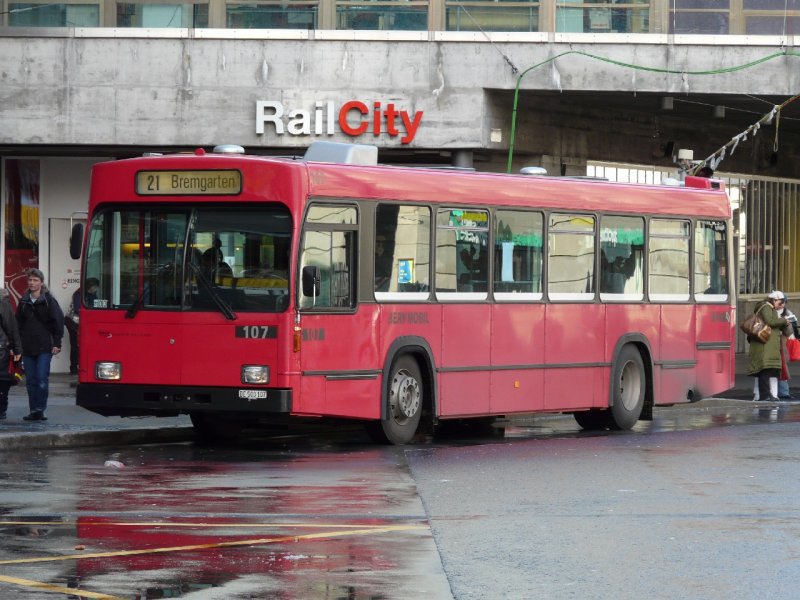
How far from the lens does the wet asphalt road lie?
8695mm

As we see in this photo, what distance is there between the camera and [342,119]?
87.8 ft

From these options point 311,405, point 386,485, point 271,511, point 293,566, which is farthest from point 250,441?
point 293,566

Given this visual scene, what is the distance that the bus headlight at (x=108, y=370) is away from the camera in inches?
649

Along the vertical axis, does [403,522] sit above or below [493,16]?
below

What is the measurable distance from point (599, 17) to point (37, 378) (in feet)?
39.1

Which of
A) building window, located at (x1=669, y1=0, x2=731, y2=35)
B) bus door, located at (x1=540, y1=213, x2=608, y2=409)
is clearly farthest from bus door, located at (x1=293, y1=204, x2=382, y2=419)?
building window, located at (x1=669, y1=0, x2=731, y2=35)

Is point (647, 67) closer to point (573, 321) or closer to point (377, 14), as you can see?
point (377, 14)

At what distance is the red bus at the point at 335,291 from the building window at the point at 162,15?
9078 millimetres

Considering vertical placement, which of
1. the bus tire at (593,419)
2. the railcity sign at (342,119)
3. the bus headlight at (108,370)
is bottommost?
the bus tire at (593,419)

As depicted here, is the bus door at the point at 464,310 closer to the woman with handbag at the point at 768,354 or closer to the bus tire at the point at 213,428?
the bus tire at the point at 213,428

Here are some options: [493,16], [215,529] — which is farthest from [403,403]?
[493,16]

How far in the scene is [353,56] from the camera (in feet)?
87.6

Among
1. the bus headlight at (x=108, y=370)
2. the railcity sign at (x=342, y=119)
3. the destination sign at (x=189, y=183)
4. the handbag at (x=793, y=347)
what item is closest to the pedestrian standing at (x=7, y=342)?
the bus headlight at (x=108, y=370)

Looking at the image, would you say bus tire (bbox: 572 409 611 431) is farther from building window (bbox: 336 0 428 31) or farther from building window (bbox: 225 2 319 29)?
building window (bbox: 225 2 319 29)
